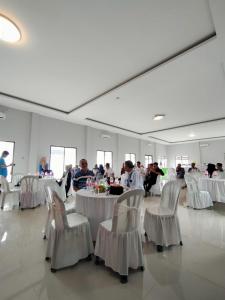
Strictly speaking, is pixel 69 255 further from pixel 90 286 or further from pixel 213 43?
pixel 213 43

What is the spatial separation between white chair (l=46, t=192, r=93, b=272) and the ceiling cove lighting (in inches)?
99.4

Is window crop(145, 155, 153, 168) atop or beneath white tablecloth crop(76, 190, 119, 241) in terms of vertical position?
atop

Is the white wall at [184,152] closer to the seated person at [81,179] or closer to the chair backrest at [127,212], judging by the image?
the seated person at [81,179]

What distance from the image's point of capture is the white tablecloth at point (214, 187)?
4.65 m

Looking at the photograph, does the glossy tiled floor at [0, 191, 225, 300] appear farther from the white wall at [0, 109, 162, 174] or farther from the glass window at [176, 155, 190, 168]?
the glass window at [176, 155, 190, 168]

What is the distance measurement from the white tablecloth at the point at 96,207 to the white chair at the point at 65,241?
0.26 meters

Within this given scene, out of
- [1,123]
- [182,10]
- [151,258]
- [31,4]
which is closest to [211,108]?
[182,10]

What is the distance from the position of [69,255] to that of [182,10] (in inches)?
140

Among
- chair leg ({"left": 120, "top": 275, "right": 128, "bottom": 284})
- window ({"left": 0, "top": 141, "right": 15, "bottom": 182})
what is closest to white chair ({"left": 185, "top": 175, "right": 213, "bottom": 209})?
chair leg ({"left": 120, "top": 275, "right": 128, "bottom": 284})

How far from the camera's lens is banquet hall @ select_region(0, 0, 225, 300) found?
6.14ft

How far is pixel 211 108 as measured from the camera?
555cm

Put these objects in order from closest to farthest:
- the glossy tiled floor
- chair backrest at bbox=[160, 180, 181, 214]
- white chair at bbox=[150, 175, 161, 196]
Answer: the glossy tiled floor, chair backrest at bbox=[160, 180, 181, 214], white chair at bbox=[150, 175, 161, 196]

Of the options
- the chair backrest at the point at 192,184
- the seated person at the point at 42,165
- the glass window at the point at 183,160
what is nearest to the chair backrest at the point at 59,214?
the chair backrest at the point at 192,184

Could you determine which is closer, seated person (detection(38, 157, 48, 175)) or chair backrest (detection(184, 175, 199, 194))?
chair backrest (detection(184, 175, 199, 194))
